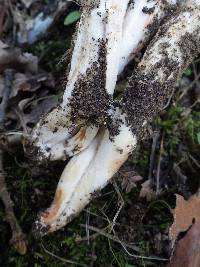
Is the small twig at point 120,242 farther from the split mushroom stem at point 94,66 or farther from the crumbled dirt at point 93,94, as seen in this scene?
the crumbled dirt at point 93,94

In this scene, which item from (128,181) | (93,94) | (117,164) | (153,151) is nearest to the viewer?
(93,94)

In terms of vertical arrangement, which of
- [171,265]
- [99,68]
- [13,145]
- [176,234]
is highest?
[99,68]

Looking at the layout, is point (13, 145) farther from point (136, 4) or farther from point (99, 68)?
point (136, 4)

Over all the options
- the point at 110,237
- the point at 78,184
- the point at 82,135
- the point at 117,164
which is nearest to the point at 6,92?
the point at 82,135

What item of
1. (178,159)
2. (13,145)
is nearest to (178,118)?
(178,159)

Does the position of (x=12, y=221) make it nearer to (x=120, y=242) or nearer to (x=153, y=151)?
(x=120, y=242)

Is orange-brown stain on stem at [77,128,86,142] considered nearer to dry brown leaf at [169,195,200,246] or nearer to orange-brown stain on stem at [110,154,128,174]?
orange-brown stain on stem at [110,154,128,174]

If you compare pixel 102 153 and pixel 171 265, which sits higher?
pixel 102 153
